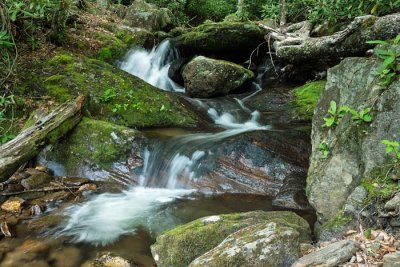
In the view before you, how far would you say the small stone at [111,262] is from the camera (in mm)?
4574

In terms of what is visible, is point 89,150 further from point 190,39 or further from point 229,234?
point 190,39

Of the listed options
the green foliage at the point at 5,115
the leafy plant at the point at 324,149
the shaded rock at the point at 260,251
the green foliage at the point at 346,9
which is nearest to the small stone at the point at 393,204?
the shaded rock at the point at 260,251

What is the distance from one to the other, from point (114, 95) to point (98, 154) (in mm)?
2080

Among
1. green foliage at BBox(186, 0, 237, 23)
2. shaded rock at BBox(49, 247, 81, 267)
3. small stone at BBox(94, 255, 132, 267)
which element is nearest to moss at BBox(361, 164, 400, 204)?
small stone at BBox(94, 255, 132, 267)

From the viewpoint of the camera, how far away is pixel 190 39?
12.5 metres

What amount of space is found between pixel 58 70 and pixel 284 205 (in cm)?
662

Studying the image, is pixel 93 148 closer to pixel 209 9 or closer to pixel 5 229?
pixel 5 229

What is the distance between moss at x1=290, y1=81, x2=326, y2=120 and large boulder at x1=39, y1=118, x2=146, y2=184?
4092mm

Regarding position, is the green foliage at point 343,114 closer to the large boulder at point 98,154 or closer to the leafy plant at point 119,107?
the large boulder at point 98,154

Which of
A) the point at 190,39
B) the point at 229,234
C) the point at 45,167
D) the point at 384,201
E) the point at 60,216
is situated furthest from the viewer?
the point at 190,39

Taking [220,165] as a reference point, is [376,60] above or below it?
above

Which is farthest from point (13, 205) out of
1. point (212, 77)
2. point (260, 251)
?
point (212, 77)

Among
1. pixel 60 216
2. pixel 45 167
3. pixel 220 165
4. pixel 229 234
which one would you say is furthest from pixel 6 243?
pixel 220 165

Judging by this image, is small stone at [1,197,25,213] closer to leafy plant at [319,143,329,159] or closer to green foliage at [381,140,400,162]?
leafy plant at [319,143,329,159]
